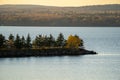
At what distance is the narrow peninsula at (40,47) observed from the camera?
414 ft

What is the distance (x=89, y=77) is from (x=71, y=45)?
150 ft

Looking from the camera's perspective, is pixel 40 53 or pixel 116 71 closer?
pixel 116 71

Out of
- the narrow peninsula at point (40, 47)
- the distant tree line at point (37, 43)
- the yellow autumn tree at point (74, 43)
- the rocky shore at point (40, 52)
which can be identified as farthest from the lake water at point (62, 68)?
the distant tree line at point (37, 43)

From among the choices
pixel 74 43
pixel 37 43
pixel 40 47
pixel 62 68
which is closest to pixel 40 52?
pixel 40 47

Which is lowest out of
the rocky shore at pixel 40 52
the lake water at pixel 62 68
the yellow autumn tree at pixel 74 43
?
the lake water at pixel 62 68

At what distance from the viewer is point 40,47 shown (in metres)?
134

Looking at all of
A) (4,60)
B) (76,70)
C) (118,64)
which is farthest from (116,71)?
(4,60)

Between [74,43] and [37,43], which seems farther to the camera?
[74,43]

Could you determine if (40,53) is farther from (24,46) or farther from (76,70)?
(76,70)

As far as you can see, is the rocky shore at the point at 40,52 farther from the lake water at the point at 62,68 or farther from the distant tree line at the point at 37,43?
the lake water at the point at 62,68

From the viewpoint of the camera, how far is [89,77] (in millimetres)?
91000

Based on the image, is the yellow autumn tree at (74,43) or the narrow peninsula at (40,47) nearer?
the narrow peninsula at (40,47)

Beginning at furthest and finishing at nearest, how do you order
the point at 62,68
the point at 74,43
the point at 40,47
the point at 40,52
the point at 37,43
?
the point at 74,43
the point at 37,43
the point at 40,47
the point at 40,52
the point at 62,68

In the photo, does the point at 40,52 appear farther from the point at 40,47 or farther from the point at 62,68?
the point at 62,68
